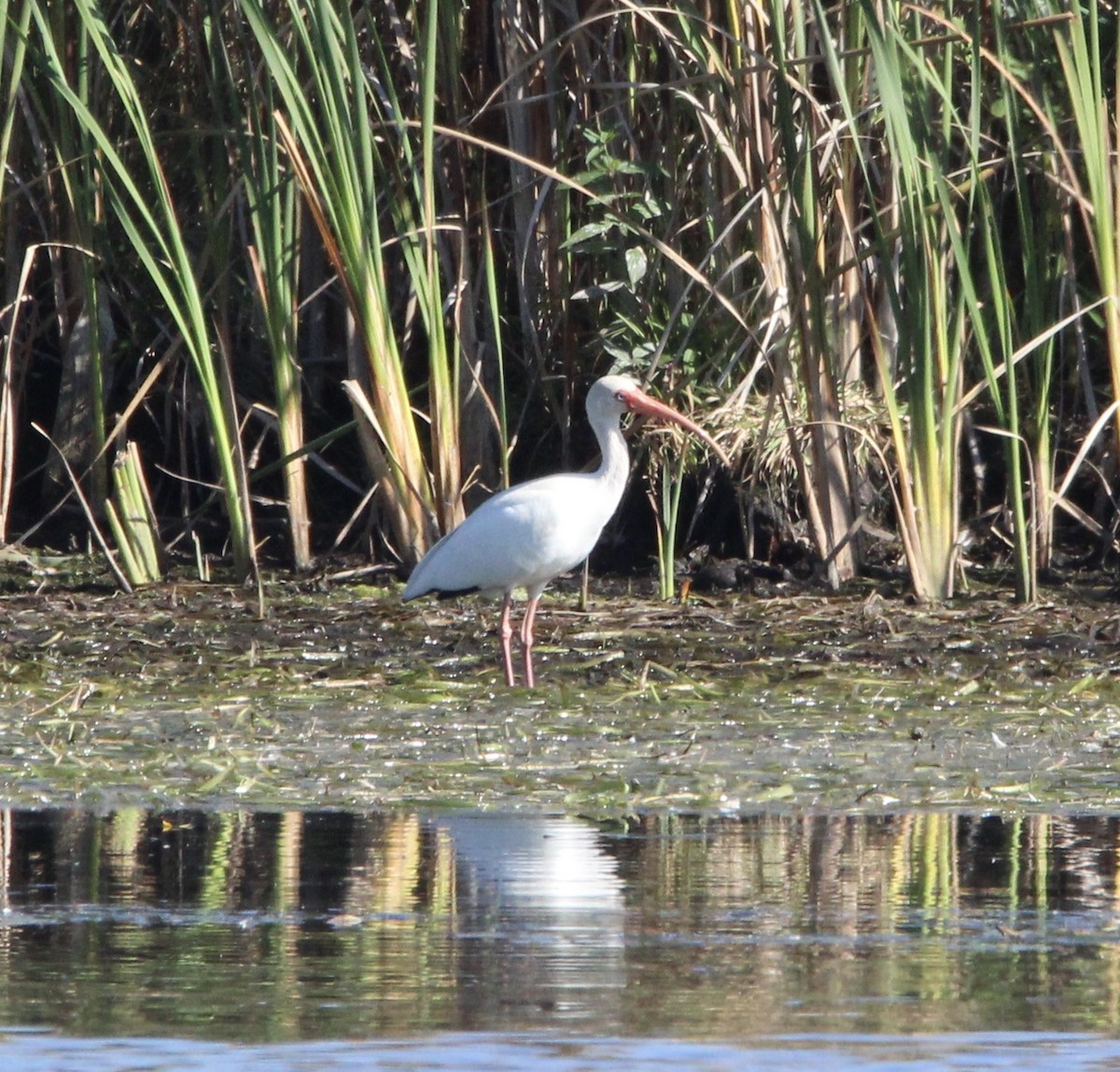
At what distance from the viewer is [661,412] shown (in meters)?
7.87

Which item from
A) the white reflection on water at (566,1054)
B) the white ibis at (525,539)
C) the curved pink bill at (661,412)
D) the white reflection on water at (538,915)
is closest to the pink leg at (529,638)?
the white ibis at (525,539)

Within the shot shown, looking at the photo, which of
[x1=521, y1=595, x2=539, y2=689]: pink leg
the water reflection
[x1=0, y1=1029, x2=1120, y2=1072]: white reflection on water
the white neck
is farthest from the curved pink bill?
[x1=0, y1=1029, x2=1120, y2=1072]: white reflection on water

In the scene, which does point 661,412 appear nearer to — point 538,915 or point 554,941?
point 538,915

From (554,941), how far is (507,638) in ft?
12.2

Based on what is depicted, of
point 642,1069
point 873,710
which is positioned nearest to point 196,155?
point 873,710

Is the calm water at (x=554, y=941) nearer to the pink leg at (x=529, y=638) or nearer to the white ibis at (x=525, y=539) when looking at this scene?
the pink leg at (x=529, y=638)

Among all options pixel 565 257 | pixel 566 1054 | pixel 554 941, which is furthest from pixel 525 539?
pixel 566 1054

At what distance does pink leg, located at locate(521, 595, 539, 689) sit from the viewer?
705cm

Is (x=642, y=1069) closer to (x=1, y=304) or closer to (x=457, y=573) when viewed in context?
(x=457, y=573)

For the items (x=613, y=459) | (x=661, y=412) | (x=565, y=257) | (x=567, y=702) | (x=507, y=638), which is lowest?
(x=567, y=702)

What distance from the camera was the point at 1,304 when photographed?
9453mm

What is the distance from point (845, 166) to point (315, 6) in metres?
1.93

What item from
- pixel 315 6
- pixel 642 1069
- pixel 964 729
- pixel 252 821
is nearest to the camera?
pixel 642 1069

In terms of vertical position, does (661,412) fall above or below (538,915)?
above
